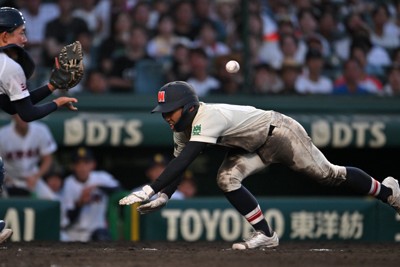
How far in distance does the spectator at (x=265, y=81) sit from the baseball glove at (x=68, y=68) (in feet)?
A: 13.5

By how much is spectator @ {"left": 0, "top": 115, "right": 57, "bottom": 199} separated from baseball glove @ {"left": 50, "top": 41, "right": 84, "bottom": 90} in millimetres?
3076

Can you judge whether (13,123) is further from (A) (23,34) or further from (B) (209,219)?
(A) (23,34)

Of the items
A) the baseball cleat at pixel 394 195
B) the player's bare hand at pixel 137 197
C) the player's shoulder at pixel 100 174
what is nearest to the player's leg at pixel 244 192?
the player's bare hand at pixel 137 197

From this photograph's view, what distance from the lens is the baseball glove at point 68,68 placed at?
764cm

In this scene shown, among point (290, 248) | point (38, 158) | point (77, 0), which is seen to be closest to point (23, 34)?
point (290, 248)

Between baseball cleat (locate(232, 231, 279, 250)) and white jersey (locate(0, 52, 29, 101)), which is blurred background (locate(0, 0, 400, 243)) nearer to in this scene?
white jersey (locate(0, 52, 29, 101))

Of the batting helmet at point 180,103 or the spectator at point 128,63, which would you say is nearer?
the batting helmet at point 180,103

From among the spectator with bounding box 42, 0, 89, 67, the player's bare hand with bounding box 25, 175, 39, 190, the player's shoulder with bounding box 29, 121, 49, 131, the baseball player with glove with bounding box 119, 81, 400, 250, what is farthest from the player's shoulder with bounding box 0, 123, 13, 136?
the baseball player with glove with bounding box 119, 81, 400, 250

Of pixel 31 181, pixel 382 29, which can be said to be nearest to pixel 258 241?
pixel 31 181

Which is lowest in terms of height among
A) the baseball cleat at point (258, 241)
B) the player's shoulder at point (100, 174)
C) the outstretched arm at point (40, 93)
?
the baseball cleat at point (258, 241)

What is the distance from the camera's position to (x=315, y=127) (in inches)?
441

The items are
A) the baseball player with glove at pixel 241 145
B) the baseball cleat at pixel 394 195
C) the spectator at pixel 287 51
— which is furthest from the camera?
the spectator at pixel 287 51

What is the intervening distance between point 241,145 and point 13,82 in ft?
5.80

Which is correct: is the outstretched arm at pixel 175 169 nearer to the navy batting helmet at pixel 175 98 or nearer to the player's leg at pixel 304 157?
the navy batting helmet at pixel 175 98
